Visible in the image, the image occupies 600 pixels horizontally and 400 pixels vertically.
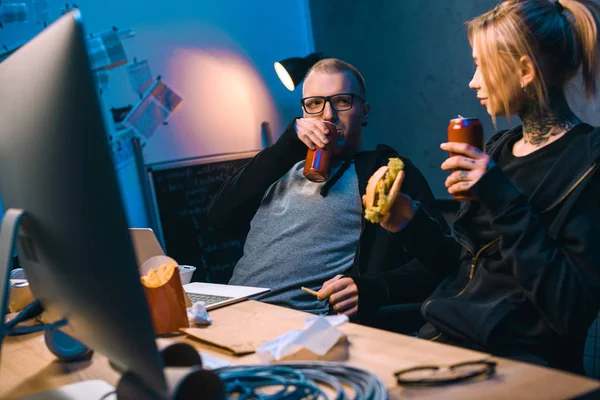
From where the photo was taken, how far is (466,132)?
4.19 ft

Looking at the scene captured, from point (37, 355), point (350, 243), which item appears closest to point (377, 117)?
point (350, 243)

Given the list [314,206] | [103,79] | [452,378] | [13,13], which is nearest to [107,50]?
[103,79]

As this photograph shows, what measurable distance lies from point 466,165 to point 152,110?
2.68m

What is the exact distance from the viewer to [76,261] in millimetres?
731

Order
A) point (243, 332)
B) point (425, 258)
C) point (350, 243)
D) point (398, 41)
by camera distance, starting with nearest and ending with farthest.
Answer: point (243, 332) → point (425, 258) → point (350, 243) → point (398, 41)

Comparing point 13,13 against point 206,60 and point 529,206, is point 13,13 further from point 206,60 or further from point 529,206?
point 529,206

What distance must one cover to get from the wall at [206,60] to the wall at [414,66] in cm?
48

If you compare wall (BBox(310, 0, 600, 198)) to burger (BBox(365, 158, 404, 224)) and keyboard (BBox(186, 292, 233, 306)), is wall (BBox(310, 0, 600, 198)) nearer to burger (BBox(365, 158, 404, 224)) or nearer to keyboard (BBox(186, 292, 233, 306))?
burger (BBox(365, 158, 404, 224))

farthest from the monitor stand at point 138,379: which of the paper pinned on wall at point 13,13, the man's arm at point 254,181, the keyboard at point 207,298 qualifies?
the paper pinned on wall at point 13,13

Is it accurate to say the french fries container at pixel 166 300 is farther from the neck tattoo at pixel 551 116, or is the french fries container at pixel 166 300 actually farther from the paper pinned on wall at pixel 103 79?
the paper pinned on wall at pixel 103 79

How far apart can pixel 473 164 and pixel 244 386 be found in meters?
0.65

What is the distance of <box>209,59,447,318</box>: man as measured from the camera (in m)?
2.04

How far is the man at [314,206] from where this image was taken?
2035mm

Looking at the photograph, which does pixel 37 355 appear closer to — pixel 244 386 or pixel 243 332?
pixel 243 332
